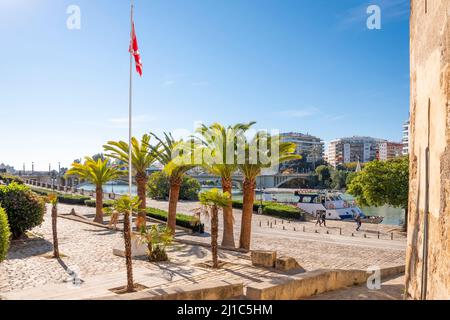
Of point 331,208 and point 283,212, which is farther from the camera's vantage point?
point 331,208

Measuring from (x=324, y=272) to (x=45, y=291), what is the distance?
7.78m

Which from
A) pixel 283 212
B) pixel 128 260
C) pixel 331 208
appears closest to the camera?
pixel 128 260

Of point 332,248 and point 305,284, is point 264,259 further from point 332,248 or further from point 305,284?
point 332,248

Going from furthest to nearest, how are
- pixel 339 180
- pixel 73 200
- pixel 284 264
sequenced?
pixel 339 180 → pixel 73 200 → pixel 284 264

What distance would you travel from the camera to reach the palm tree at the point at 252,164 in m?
19.2

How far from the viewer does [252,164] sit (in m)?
19.3

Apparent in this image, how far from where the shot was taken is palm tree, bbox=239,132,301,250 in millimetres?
19234

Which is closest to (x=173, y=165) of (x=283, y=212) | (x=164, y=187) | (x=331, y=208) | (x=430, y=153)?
(x=430, y=153)

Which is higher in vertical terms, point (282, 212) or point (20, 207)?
point (20, 207)

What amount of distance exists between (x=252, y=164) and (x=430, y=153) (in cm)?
A: 1439

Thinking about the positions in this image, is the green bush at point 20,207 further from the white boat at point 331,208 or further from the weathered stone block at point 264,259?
the white boat at point 331,208

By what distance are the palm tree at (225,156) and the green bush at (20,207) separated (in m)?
9.16

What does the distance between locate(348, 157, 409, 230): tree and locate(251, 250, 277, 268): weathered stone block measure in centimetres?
1884

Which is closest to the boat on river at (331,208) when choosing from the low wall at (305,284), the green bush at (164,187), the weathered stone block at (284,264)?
the green bush at (164,187)
